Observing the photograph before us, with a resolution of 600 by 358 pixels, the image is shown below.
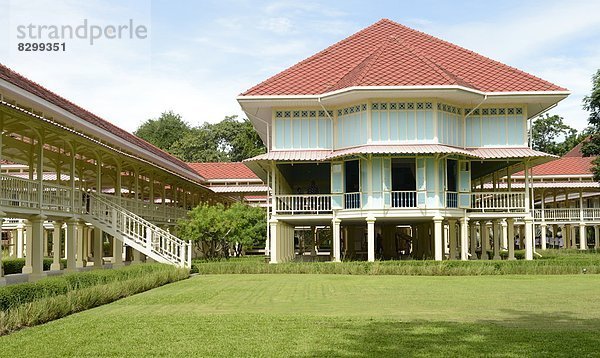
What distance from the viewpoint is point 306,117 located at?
3512 centimetres

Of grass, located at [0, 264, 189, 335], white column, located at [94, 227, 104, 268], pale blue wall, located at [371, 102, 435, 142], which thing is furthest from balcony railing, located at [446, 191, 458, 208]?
white column, located at [94, 227, 104, 268]

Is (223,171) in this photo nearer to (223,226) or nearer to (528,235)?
(223,226)

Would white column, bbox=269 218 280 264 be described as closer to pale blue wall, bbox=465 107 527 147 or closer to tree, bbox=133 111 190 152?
pale blue wall, bbox=465 107 527 147

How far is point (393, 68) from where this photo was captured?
1314 inches

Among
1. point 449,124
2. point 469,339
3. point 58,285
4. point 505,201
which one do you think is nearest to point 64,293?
point 58,285

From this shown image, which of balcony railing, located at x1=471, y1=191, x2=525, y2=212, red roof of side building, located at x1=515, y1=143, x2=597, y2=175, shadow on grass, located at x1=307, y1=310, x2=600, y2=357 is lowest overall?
shadow on grass, located at x1=307, y1=310, x2=600, y2=357

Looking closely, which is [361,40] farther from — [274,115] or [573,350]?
[573,350]

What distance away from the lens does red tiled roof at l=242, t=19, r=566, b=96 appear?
32875 mm

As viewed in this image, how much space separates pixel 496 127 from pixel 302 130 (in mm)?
8944

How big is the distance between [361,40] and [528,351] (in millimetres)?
30699

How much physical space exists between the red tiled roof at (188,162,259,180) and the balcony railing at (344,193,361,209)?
965 inches

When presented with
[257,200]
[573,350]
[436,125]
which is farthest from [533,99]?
[257,200]

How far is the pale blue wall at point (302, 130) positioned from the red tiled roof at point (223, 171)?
75.1 ft

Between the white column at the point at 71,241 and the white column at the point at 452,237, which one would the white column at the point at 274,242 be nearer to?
the white column at the point at 452,237
